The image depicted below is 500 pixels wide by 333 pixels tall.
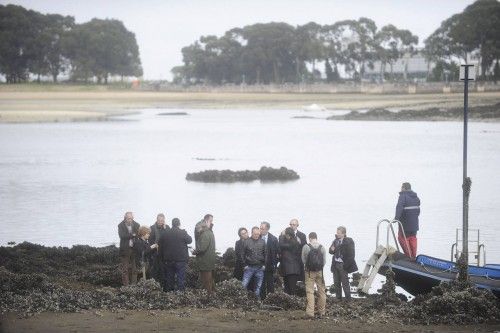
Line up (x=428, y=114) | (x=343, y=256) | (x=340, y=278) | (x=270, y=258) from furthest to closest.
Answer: (x=428, y=114)
(x=340, y=278)
(x=343, y=256)
(x=270, y=258)

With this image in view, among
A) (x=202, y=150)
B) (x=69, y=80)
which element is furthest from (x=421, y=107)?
(x=69, y=80)

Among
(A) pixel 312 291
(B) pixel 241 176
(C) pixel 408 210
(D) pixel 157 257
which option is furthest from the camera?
(B) pixel 241 176

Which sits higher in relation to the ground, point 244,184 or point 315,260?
point 315,260

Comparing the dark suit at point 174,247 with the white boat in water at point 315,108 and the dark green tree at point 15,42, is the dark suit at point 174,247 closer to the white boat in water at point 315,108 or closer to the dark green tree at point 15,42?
the white boat in water at point 315,108

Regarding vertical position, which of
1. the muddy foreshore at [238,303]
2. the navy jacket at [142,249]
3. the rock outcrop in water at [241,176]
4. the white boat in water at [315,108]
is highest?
the navy jacket at [142,249]

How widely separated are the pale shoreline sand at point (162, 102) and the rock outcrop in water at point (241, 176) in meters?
68.6

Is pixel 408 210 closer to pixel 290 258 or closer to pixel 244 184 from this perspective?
pixel 290 258

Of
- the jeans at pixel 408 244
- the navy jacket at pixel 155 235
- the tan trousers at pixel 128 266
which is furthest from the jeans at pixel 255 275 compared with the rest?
Answer: the jeans at pixel 408 244

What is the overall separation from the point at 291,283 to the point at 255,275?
27.5 inches

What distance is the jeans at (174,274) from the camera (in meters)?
18.8

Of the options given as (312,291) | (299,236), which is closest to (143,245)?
(299,236)

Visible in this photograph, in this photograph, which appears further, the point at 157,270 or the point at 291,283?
the point at 157,270

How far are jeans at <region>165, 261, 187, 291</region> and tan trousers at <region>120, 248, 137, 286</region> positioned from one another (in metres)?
0.89

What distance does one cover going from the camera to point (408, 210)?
2156cm
